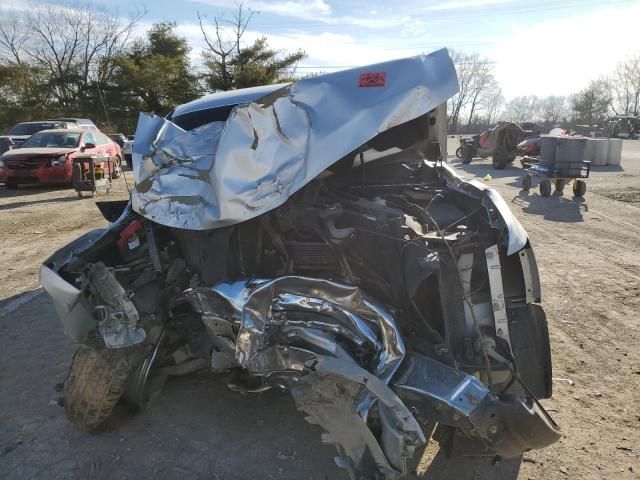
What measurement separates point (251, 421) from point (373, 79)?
210cm

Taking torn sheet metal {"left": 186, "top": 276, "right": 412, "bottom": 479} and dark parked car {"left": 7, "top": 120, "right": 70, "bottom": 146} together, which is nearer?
torn sheet metal {"left": 186, "top": 276, "right": 412, "bottom": 479}

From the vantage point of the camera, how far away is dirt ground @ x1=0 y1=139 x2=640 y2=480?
7.88ft

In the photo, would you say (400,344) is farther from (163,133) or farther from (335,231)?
(163,133)

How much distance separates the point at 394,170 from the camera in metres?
3.62

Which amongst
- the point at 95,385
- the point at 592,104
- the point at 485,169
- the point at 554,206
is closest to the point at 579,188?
the point at 554,206

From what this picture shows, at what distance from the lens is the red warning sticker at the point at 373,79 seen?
257 centimetres

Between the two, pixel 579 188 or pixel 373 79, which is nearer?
pixel 373 79

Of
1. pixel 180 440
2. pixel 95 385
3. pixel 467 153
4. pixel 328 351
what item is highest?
pixel 467 153

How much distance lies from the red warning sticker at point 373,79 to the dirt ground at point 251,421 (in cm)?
198

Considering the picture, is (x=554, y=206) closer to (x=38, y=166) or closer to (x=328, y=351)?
(x=328, y=351)

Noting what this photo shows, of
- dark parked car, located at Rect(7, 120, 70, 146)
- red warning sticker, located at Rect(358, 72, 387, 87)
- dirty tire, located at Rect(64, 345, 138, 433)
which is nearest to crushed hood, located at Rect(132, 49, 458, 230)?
red warning sticker, located at Rect(358, 72, 387, 87)

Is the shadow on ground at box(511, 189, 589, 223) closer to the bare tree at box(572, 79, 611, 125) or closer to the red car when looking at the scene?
the red car

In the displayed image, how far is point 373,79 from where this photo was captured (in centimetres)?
259

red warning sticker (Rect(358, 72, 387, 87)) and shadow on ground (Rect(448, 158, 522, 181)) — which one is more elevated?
red warning sticker (Rect(358, 72, 387, 87))
